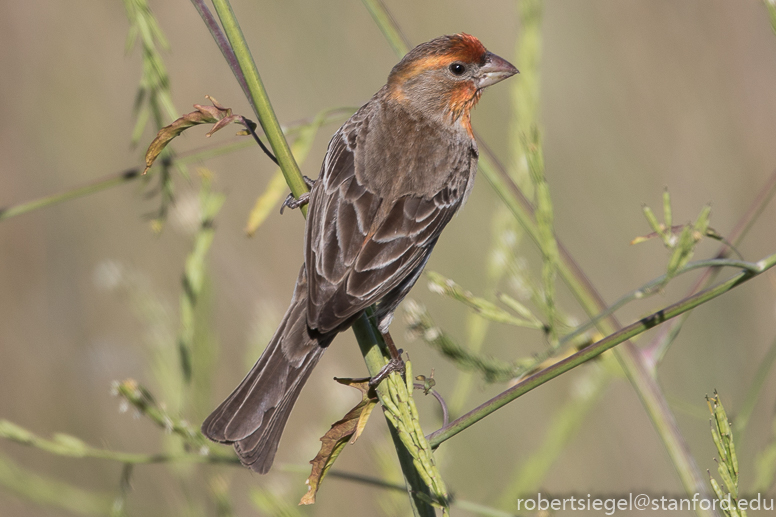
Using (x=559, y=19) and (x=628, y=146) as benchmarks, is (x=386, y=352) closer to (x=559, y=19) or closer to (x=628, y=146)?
(x=628, y=146)

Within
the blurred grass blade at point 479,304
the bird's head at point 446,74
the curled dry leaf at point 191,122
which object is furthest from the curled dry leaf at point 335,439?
the bird's head at point 446,74

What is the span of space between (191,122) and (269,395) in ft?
3.21

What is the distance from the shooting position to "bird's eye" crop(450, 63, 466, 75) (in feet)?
11.5

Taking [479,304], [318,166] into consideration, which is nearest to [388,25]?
[479,304]

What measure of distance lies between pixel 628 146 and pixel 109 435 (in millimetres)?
3932

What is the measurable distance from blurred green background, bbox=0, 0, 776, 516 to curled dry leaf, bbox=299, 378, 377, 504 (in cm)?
273

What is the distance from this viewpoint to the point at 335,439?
1769 mm

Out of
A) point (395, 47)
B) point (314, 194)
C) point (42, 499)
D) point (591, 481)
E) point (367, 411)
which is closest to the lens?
point (367, 411)

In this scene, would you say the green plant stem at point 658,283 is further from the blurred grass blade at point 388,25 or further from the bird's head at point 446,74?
the bird's head at point 446,74

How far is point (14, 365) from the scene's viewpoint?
4.86 metres

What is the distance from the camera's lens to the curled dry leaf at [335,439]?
1.73m

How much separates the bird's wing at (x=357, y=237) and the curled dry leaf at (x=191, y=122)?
0.72 m

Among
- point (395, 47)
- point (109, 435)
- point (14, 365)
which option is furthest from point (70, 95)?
point (395, 47)

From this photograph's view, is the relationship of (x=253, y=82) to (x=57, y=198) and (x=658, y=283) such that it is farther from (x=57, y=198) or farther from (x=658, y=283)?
(x=658, y=283)
